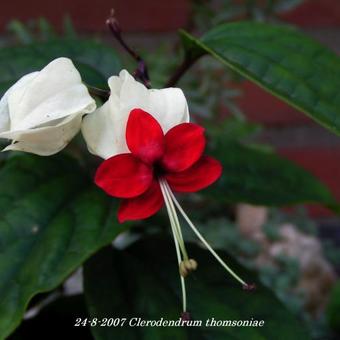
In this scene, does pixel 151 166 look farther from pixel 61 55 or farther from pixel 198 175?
pixel 61 55

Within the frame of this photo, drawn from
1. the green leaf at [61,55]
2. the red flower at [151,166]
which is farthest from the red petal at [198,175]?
the green leaf at [61,55]

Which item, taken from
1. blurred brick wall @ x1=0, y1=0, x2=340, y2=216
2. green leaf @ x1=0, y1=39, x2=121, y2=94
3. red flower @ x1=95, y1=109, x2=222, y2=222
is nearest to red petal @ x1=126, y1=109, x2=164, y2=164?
red flower @ x1=95, y1=109, x2=222, y2=222

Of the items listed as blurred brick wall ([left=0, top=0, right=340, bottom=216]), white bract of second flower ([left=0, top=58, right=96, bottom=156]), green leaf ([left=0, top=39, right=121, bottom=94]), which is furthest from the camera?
blurred brick wall ([left=0, top=0, right=340, bottom=216])

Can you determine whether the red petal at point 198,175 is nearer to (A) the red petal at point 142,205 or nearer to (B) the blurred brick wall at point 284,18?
(A) the red petal at point 142,205

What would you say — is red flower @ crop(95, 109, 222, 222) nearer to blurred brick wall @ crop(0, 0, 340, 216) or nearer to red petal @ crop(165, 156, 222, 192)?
red petal @ crop(165, 156, 222, 192)

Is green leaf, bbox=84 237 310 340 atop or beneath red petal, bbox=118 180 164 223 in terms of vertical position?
beneath

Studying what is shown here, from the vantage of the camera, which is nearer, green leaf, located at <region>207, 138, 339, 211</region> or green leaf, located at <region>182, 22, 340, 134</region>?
green leaf, located at <region>182, 22, 340, 134</region>
